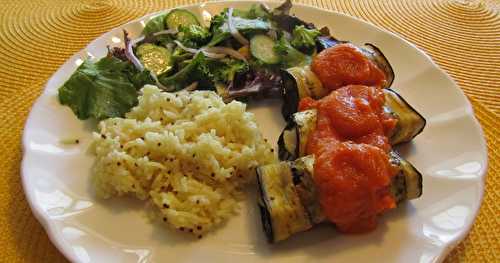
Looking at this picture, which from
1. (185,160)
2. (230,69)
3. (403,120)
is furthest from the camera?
(230,69)

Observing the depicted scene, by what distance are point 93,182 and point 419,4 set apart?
2.90 m

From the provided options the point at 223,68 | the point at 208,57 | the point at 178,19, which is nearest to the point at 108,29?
the point at 178,19

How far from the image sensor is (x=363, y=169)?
1847mm

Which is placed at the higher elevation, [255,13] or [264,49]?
[255,13]

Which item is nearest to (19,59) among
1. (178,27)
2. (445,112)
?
(178,27)

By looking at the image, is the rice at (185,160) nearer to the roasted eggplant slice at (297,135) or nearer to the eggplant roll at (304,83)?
the roasted eggplant slice at (297,135)

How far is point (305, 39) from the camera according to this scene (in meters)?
3.00

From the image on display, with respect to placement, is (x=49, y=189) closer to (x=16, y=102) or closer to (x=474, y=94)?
(x=16, y=102)

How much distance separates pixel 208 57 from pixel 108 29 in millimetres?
924

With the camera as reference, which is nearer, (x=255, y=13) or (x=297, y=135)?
(x=297, y=135)

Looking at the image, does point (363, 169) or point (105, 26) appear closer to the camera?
point (363, 169)

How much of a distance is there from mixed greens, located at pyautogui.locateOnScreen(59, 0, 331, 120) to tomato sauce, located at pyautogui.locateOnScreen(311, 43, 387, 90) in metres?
0.32

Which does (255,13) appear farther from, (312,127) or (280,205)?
(280,205)

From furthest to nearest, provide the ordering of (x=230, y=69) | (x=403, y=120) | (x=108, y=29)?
(x=108, y=29), (x=230, y=69), (x=403, y=120)
